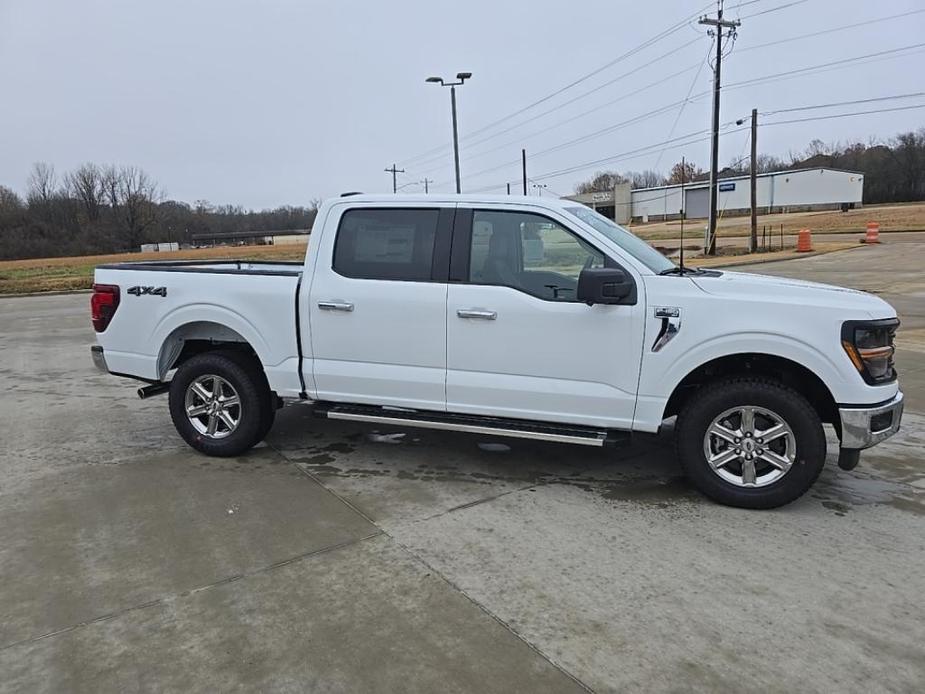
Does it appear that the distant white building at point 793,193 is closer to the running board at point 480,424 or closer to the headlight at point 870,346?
the headlight at point 870,346

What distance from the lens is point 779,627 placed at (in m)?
3.01

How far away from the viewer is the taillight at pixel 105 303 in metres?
5.64

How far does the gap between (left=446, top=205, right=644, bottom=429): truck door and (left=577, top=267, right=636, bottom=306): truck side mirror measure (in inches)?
3.5

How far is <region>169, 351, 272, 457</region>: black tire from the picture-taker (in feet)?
17.5

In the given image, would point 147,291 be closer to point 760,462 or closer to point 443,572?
point 443,572

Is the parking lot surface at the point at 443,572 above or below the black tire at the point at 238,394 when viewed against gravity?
below

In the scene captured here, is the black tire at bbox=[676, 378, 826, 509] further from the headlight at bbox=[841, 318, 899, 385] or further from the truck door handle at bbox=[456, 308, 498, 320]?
the truck door handle at bbox=[456, 308, 498, 320]

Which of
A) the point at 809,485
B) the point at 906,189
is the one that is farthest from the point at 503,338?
the point at 906,189

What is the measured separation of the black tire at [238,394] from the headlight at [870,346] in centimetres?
417

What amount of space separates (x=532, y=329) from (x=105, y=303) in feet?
12.0

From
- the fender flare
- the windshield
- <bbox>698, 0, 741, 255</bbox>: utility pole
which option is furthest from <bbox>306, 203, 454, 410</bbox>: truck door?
<bbox>698, 0, 741, 255</bbox>: utility pole

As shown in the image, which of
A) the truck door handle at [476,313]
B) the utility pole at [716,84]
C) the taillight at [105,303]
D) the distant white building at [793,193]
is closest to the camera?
the truck door handle at [476,313]

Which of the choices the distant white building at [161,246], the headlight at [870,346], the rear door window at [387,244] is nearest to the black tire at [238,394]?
the rear door window at [387,244]

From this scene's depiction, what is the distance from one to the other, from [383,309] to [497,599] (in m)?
2.32
